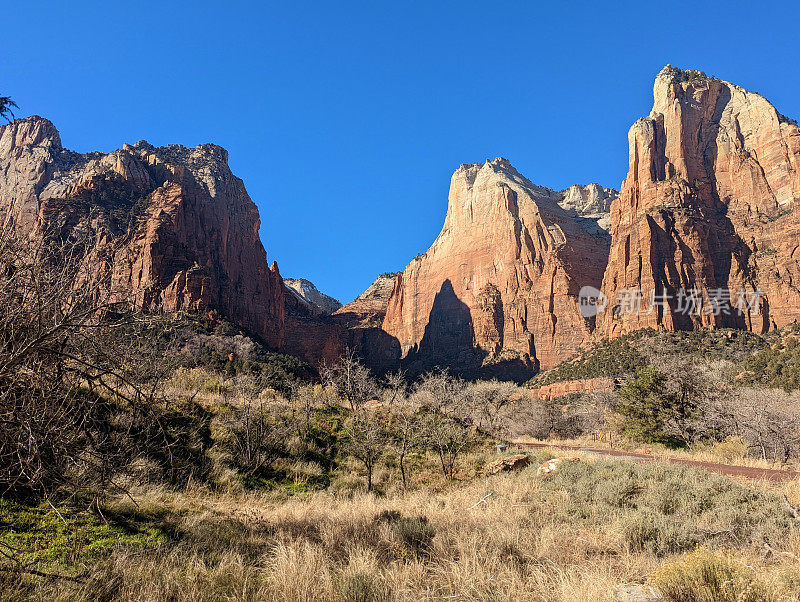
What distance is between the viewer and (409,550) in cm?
636

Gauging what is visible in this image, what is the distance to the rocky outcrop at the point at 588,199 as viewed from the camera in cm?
15612

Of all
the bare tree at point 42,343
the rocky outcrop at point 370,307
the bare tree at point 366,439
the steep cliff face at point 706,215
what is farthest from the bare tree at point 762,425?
the rocky outcrop at point 370,307

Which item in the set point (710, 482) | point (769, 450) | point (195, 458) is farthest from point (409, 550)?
point (769, 450)

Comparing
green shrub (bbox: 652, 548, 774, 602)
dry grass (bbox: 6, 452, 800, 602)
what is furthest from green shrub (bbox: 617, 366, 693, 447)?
green shrub (bbox: 652, 548, 774, 602)

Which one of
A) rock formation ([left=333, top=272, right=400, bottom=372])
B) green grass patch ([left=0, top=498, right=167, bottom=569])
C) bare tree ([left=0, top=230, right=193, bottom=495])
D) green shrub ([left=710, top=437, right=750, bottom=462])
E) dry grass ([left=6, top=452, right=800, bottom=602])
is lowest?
green shrub ([left=710, top=437, right=750, bottom=462])

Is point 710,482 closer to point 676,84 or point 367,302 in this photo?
point 676,84

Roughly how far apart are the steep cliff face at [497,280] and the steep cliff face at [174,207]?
44264 millimetres

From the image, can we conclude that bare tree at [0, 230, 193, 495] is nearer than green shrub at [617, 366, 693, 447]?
Yes

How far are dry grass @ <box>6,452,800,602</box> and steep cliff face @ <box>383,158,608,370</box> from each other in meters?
91.9

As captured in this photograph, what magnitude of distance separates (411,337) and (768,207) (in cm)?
9196

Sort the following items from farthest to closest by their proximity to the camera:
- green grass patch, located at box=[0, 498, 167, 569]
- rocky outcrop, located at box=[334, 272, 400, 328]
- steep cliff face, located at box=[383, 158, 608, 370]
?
rocky outcrop, located at box=[334, 272, 400, 328]
steep cliff face, located at box=[383, 158, 608, 370]
green grass patch, located at box=[0, 498, 167, 569]

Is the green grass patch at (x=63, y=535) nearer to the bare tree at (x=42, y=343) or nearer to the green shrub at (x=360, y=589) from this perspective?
the bare tree at (x=42, y=343)

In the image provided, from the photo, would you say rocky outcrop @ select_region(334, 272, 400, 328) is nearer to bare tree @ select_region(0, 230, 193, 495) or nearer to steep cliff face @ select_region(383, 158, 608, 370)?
steep cliff face @ select_region(383, 158, 608, 370)

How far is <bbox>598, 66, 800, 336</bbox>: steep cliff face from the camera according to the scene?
79250 millimetres
